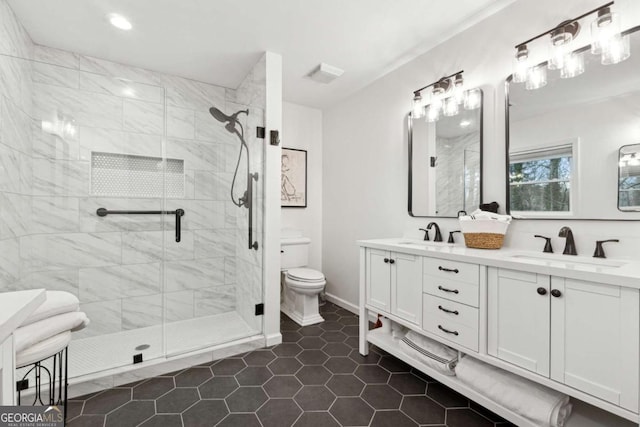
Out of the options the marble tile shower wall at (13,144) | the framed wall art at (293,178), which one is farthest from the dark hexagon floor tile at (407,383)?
the marble tile shower wall at (13,144)

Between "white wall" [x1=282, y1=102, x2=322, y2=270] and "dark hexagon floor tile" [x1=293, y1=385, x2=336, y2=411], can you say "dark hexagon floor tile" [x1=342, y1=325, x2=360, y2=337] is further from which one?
"white wall" [x1=282, y1=102, x2=322, y2=270]

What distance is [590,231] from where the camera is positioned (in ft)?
5.07

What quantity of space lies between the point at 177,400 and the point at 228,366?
42cm

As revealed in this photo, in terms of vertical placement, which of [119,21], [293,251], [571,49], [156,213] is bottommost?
[293,251]

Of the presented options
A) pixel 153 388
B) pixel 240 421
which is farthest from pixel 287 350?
pixel 153 388

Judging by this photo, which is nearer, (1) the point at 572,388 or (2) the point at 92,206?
(1) the point at 572,388

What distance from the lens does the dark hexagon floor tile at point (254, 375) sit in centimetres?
191

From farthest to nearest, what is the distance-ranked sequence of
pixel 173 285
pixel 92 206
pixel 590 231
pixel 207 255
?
pixel 207 255, pixel 173 285, pixel 92 206, pixel 590 231

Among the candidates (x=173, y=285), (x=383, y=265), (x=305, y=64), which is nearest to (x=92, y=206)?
(x=173, y=285)

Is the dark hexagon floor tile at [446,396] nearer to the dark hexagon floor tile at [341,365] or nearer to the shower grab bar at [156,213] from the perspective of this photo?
the dark hexagon floor tile at [341,365]

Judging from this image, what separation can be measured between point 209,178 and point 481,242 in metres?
2.24

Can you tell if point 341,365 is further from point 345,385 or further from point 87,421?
point 87,421

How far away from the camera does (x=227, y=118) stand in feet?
8.90

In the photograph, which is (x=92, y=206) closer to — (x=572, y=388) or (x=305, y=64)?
(x=305, y=64)
